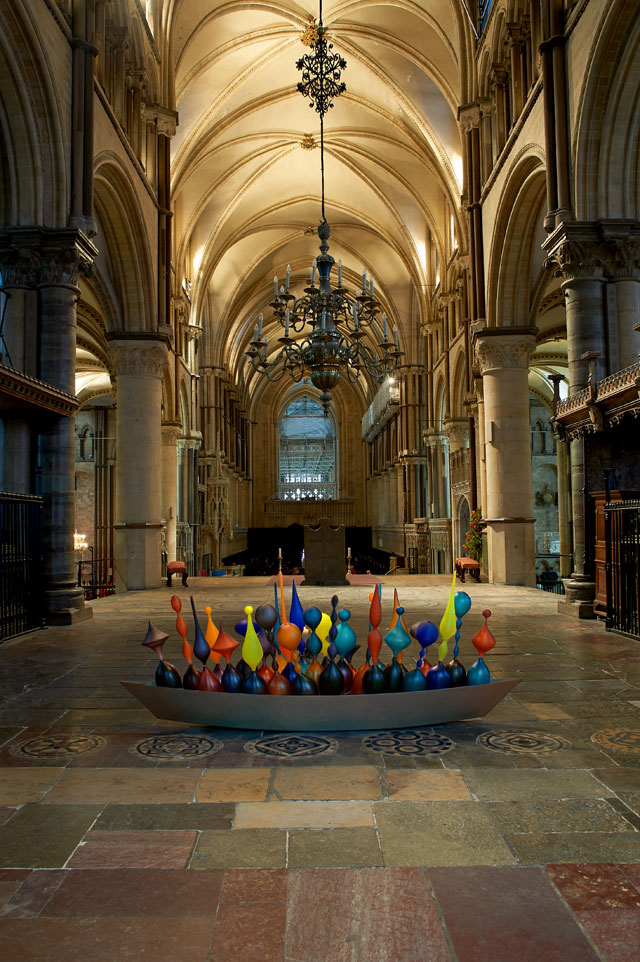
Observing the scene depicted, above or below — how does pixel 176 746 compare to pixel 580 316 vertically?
below

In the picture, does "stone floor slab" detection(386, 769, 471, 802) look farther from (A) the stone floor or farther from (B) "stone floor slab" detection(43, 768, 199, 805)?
(B) "stone floor slab" detection(43, 768, 199, 805)

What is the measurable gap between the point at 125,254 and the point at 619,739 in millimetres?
13098

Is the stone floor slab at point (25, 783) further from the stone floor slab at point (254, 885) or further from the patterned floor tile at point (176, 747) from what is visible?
the stone floor slab at point (254, 885)

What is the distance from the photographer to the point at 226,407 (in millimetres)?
32719

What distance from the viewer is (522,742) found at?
363cm

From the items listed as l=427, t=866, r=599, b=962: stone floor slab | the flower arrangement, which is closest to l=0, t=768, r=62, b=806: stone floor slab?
l=427, t=866, r=599, b=962: stone floor slab

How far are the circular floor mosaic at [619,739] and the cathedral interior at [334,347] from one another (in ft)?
0.15

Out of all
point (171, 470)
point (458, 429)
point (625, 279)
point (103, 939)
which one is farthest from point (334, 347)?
point (103, 939)

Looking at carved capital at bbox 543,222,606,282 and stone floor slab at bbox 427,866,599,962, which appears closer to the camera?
stone floor slab at bbox 427,866,599,962

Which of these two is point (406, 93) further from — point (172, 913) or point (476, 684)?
point (172, 913)

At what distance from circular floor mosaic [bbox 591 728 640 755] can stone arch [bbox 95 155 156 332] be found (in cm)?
1201

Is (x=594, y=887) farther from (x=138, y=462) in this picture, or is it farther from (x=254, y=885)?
(x=138, y=462)

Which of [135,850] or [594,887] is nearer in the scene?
[594,887]

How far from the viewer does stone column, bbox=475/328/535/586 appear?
13773mm
